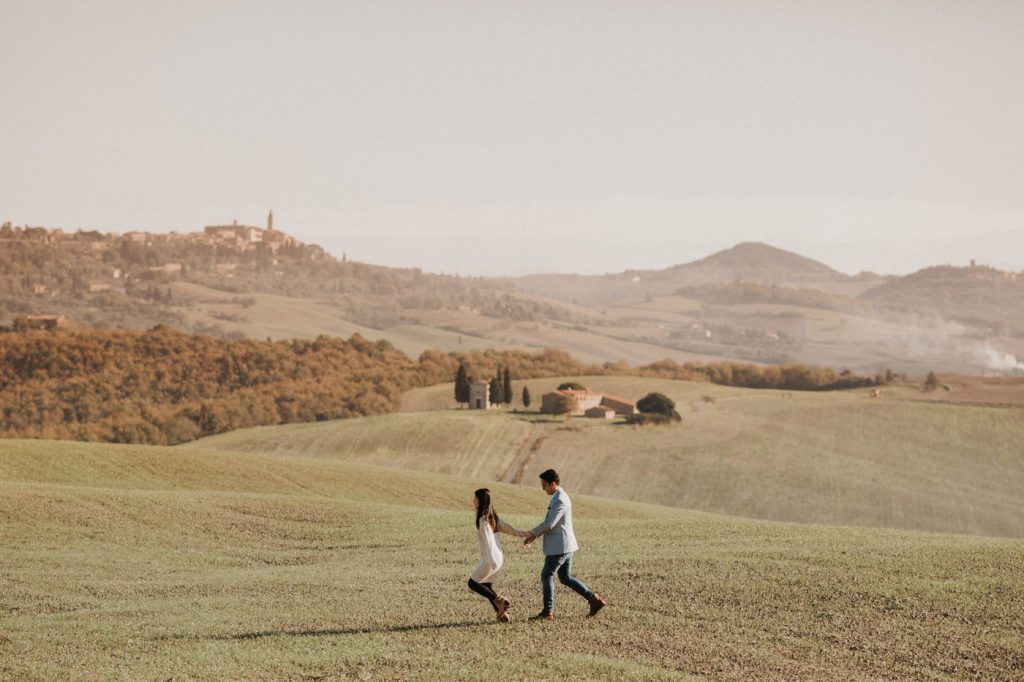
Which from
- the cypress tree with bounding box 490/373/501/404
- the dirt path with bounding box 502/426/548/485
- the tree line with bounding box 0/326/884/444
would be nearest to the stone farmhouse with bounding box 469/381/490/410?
the cypress tree with bounding box 490/373/501/404

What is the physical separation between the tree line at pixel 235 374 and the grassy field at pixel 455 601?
103 metres

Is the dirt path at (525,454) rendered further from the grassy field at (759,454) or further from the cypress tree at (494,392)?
the cypress tree at (494,392)

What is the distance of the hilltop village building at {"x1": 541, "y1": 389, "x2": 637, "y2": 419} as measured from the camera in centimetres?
11850

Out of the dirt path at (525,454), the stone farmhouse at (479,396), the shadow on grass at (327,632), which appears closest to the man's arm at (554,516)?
the shadow on grass at (327,632)

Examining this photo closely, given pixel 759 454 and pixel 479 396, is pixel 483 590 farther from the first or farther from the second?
pixel 479 396

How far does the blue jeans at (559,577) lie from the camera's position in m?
22.2

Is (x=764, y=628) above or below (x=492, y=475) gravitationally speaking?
above

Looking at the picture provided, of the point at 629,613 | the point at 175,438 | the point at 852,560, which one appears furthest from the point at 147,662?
the point at 175,438

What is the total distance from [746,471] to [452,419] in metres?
32.8

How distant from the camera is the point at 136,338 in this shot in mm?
180375

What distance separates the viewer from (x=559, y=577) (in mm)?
22219

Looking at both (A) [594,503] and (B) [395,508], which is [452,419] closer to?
(A) [594,503]

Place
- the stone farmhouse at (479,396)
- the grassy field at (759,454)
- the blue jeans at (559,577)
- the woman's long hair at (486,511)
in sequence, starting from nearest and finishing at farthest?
the woman's long hair at (486,511)
the blue jeans at (559,577)
the grassy field at (759,454)
the stone farmhouse at (479,396)

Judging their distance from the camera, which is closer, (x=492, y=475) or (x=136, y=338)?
(x=492, y=475)
